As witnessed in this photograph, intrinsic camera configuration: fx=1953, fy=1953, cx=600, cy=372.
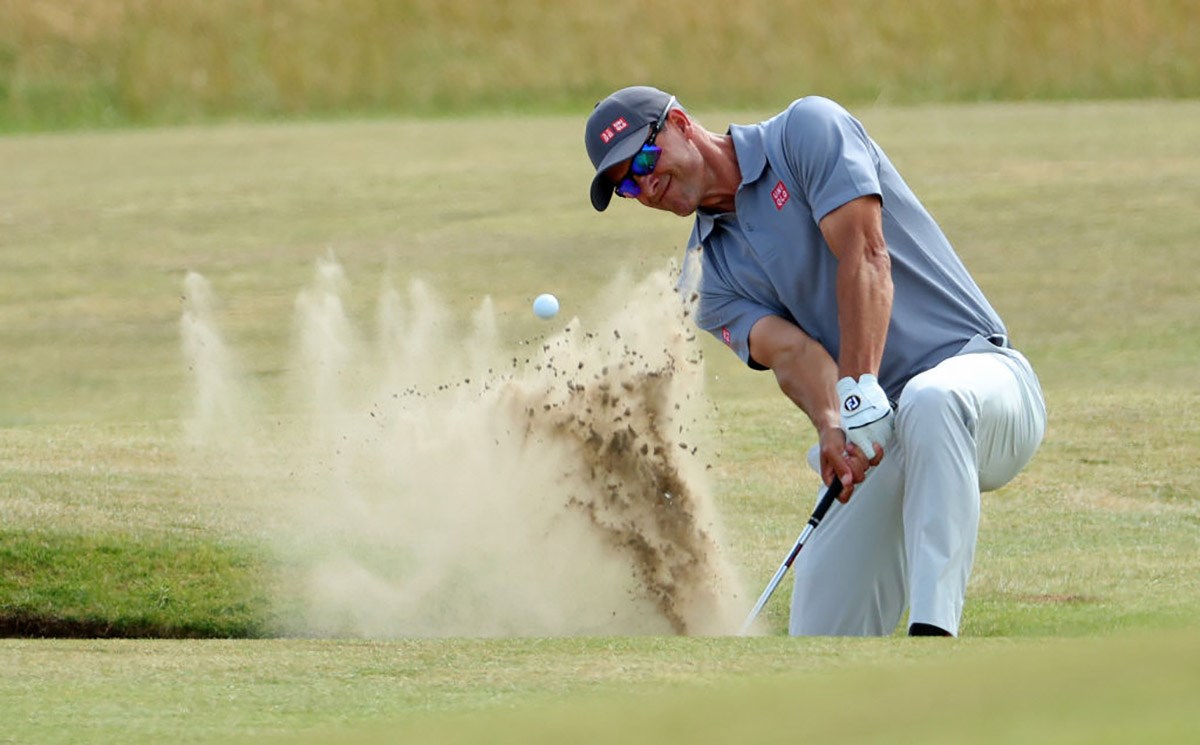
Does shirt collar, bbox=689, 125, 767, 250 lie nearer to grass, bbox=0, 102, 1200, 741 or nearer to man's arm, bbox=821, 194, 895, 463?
man's arm, bbox=821, 194, 895, 463

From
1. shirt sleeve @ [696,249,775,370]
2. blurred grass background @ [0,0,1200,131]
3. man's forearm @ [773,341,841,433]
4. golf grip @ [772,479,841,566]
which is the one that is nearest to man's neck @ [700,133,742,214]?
shirt sleeve @ [696,249,775,370]

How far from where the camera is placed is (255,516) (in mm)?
6266

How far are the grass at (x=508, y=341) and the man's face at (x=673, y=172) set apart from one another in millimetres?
1234

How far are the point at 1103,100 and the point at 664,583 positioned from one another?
57.8 ft

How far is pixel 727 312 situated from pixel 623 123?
602mm

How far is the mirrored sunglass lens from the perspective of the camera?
Answer: 4.68 m

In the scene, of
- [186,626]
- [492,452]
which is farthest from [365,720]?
[492,452]

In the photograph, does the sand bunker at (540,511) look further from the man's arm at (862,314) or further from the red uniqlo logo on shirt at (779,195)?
the man's arm at (862,314)

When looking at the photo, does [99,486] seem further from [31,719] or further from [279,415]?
[31,719]

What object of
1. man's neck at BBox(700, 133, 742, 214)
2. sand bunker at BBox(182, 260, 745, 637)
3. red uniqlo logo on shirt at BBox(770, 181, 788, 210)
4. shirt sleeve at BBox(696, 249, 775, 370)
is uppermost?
man's neck at BBox(700, 133, 742, 214)

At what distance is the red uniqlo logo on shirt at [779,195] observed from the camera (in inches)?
184

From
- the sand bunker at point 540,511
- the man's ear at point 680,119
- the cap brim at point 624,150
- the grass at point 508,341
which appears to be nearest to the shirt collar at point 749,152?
the man's ear at point 680,119

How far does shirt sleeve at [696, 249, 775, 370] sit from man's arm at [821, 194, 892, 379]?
17.0 inches

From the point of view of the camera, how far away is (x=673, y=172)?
4.73 m
